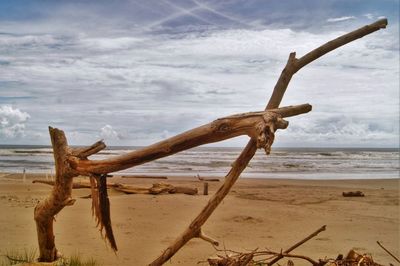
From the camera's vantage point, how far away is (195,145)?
11.3 feet

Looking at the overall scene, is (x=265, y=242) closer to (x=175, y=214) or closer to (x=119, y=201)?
(x=175, y=214)

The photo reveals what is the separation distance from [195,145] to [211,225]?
622 centimetres

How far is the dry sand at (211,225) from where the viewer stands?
7035 millimetres

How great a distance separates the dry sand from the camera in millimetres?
7035

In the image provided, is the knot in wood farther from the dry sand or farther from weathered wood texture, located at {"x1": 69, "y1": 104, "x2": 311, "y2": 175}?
the dry sand

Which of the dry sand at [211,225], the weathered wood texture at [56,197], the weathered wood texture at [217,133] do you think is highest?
the weathered wood texture at [217,133]

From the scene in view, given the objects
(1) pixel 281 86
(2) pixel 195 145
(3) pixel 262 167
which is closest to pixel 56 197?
(2) pixel 195 145

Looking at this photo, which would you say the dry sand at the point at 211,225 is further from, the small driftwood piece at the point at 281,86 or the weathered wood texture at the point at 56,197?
the small driftwood piece at the point at 281,86

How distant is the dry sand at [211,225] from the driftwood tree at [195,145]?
2330mm

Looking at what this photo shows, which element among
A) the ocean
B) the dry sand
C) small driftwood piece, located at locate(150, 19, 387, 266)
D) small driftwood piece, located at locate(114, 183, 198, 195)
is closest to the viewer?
small driftwood piece, located at locate(150, 19, 387, 266)

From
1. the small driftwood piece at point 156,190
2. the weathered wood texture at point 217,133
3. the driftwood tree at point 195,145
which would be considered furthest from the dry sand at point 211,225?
the weathered wood texture at point 217,133

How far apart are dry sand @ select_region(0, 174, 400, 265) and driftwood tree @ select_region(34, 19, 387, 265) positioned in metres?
2.33

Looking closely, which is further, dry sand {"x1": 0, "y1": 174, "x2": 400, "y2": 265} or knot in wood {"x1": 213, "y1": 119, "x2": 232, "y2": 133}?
dry sand {"x1": 0, "y1": 174, "x2": 400, "y2": 265}

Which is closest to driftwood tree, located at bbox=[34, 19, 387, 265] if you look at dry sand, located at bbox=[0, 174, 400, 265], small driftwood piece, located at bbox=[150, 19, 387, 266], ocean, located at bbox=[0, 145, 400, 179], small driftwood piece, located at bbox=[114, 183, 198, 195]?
small driftwood piece, located at bbox=[150, 19, 387, 266]
